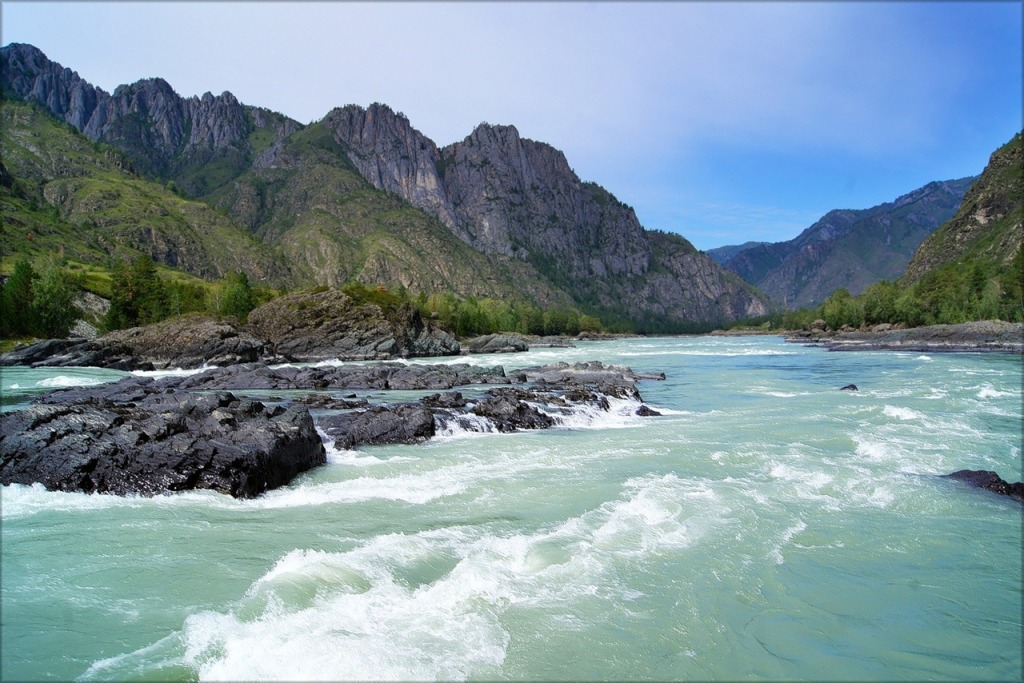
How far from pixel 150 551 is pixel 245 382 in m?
37.8

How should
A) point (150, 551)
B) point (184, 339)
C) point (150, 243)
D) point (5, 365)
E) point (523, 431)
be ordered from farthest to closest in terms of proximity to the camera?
point (150, 243), point (184, 339), point (5, 365), point (523, 431), point (150, 551)

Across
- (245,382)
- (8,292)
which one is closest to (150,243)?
(8,292)

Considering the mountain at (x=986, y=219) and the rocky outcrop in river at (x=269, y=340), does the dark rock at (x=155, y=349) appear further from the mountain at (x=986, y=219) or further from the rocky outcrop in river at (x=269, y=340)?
the mountain at (x=986, y=219)

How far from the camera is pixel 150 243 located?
180m

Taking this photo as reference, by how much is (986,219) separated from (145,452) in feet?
782

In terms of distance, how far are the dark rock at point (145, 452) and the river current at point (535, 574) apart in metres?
0.68

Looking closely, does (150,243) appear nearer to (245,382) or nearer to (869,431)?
(245,382)

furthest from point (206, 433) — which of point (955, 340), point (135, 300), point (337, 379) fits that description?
point (955, 340)

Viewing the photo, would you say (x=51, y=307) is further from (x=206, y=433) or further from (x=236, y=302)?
(x=206, y=433)

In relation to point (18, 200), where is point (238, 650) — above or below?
below

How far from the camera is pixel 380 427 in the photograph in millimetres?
26031

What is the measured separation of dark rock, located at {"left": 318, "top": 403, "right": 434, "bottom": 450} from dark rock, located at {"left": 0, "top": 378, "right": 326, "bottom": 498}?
396cm

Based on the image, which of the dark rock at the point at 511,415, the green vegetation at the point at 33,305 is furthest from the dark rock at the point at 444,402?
the green vegetation at the point at 33,305

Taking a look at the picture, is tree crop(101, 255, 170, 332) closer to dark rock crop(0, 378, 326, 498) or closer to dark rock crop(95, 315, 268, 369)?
dark rock crop(95, 315, 268, 369)
